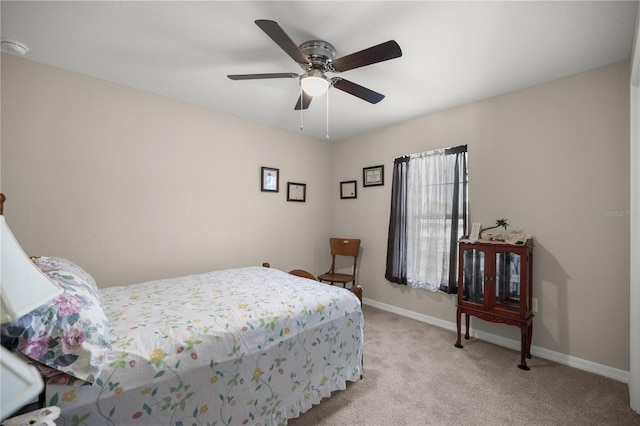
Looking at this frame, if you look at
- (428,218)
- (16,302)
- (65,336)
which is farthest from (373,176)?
(16,302)

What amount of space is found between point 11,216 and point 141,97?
1.50m

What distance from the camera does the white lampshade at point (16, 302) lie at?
1.28 ft

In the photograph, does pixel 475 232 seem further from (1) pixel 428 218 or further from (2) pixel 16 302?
(2) pixel 16 302

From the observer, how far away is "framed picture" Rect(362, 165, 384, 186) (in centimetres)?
394

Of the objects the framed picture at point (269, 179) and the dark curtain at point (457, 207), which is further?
the framed picture at point (269, 179)

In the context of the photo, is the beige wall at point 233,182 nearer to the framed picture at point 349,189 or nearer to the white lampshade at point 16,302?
the framed picture at point 349,189

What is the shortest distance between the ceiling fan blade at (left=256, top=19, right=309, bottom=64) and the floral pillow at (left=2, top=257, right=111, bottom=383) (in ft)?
5.19

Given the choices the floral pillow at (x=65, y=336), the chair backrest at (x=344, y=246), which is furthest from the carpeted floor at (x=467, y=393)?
the chair backrest at (x=344, y=246)

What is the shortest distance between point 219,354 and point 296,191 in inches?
114

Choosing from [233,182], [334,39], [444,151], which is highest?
[334,39]

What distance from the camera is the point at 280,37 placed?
1575 mm

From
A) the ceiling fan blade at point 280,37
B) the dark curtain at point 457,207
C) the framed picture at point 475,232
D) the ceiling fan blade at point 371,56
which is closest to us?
the ceiling fan blade at point 280,37

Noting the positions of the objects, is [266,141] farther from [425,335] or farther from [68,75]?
[425,335]

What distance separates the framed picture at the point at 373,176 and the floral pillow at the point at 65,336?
135 inches
